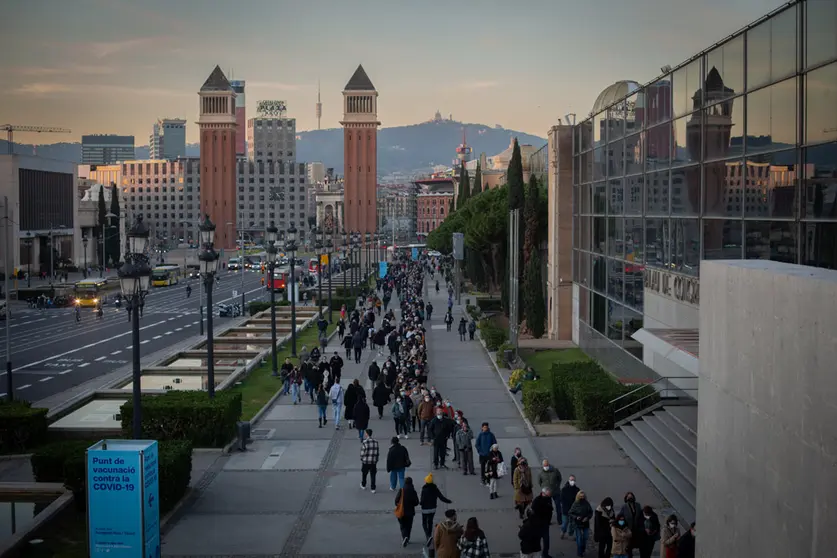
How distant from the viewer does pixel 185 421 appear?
69.7ft

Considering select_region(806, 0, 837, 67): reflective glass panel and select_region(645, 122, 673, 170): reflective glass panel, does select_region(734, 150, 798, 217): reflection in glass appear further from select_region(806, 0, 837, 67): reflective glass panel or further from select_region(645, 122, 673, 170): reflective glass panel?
select_region(645, 122, 673, 170): reflective glass panel

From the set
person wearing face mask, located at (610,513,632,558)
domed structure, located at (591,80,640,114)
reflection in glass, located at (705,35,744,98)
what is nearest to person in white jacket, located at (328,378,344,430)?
reflection in glass, located at (705,35,744,98)

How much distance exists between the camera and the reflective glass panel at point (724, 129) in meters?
20.5

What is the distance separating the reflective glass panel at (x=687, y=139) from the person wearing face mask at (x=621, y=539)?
12.0 m

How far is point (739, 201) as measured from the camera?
2053cm

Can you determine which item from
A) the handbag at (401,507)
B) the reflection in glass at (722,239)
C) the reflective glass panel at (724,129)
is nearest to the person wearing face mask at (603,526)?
the handbag at (401,507)

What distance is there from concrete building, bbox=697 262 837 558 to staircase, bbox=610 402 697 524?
15.5 feet

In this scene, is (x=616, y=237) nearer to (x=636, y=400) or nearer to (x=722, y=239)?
(x=722, y=239)

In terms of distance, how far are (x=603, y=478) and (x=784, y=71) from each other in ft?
26.0

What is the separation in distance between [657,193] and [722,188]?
5.53 meters

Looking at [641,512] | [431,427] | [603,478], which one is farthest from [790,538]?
[431,427]

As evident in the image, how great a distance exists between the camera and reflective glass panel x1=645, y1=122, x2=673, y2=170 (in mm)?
26094

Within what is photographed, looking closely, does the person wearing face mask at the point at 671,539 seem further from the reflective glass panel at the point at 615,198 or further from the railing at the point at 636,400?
the reflective glass panel at the point at 615,198

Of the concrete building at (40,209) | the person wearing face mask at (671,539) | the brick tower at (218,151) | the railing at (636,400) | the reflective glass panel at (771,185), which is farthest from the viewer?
the brick tower at (218,151)
